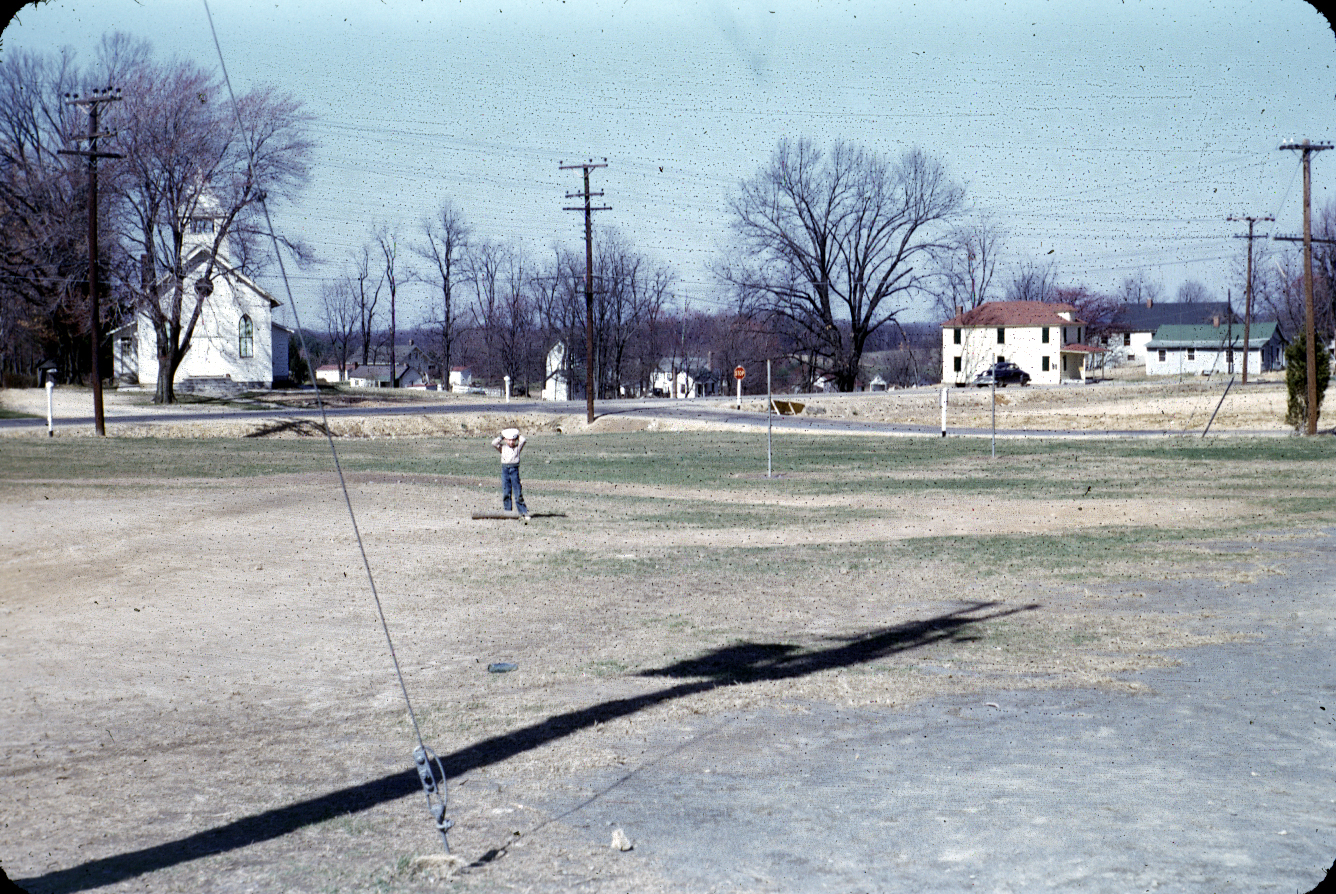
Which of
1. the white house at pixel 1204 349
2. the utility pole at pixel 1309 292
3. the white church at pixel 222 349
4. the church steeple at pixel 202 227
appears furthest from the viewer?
the white house at pixel 1204 349

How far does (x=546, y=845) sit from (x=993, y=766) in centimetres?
273

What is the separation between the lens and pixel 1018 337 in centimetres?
10244

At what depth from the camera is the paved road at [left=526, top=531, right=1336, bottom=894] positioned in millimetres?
5477

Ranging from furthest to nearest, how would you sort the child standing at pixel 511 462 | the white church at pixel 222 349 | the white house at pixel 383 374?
1. the white house at pixel 383 374
2. the white church at pixel 222 349
3. the child standing at pixel 511 462

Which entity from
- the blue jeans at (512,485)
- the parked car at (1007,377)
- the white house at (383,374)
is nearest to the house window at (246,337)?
the parked car at (1007,377)

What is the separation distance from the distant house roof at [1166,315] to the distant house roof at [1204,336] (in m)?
7.19

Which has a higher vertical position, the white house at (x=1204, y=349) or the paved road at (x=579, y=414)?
the white house at (x=1204, y=349)

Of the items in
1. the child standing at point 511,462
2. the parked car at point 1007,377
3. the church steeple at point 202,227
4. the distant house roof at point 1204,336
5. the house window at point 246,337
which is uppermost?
the church steeple at point 202,227

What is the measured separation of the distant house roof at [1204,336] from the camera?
4688 inches

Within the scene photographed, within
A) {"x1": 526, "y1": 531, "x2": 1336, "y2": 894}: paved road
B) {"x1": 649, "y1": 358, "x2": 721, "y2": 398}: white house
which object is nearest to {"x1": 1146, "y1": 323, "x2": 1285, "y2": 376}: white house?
{"x1": 649, "y1": 358, "x2": 721, "y2": 398}: white house

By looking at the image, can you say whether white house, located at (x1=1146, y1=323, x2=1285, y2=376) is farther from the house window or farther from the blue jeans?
the blue jeans

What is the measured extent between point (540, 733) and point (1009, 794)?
9.75 ft

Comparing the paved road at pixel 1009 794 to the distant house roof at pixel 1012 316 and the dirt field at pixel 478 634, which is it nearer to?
the dirt field at pixel 478 634

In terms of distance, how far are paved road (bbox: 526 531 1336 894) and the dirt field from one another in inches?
14.8
